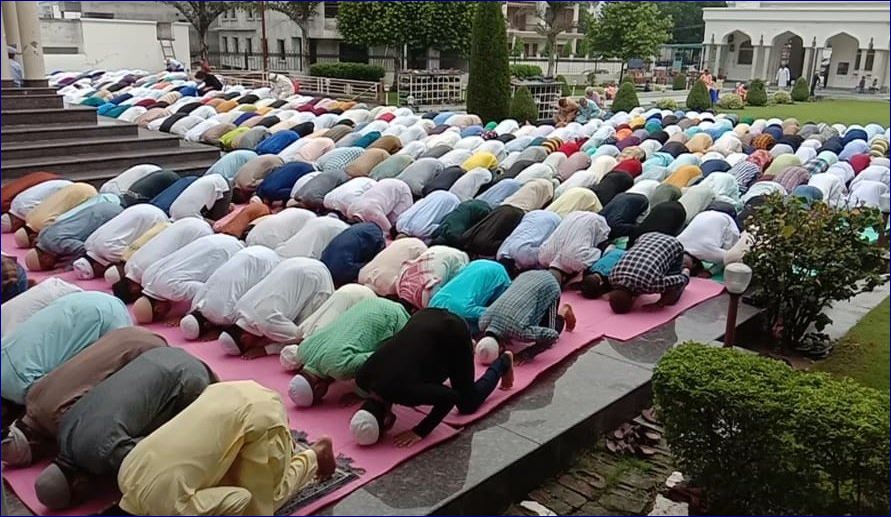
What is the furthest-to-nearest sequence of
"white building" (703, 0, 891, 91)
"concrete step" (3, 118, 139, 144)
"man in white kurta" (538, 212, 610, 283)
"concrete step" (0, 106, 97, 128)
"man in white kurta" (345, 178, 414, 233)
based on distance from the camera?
"white building" (703, 0, 891, 91) < "concrete step" (0, 106, 97, 128) < "concrete step" (3, 118, 139, 144) < "man in white kurta" (345, 178, 414, 233) < "man in white kurta" (538, 212, 610, 283)

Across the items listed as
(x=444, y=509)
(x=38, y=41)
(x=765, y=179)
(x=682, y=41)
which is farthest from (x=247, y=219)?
(x=682, y=41)

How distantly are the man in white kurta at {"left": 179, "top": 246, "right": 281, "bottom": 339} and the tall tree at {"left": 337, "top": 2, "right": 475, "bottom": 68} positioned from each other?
20.6 meters

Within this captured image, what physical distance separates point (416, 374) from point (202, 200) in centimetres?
494

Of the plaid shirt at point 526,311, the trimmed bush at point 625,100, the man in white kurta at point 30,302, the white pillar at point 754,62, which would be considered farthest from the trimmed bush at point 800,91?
the man in white kurta at point 30,302

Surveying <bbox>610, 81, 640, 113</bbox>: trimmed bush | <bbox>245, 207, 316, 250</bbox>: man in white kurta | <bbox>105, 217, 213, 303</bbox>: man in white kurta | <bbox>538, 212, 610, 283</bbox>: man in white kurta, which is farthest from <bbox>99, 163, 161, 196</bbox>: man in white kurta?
<bbox>610, 81, 640, 113</bbox>: trimmed bush

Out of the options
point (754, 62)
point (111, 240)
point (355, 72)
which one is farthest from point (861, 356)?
point (754, 62)

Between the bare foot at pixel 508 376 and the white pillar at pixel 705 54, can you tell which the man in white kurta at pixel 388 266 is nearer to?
the bare foot at pixel 508 376

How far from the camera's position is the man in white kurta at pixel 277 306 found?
Result: 5121 mm

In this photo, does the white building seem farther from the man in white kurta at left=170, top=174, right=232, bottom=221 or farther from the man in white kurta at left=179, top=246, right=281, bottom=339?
the man in white kurta at left=179, top=246, right=281, bottom=339

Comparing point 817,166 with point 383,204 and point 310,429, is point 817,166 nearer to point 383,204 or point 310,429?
point 383,204

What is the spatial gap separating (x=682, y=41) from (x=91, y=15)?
22.0 meters

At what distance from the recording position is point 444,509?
3.56 m

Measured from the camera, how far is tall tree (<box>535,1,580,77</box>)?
2540cm

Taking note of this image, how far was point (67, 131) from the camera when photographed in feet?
37.0
